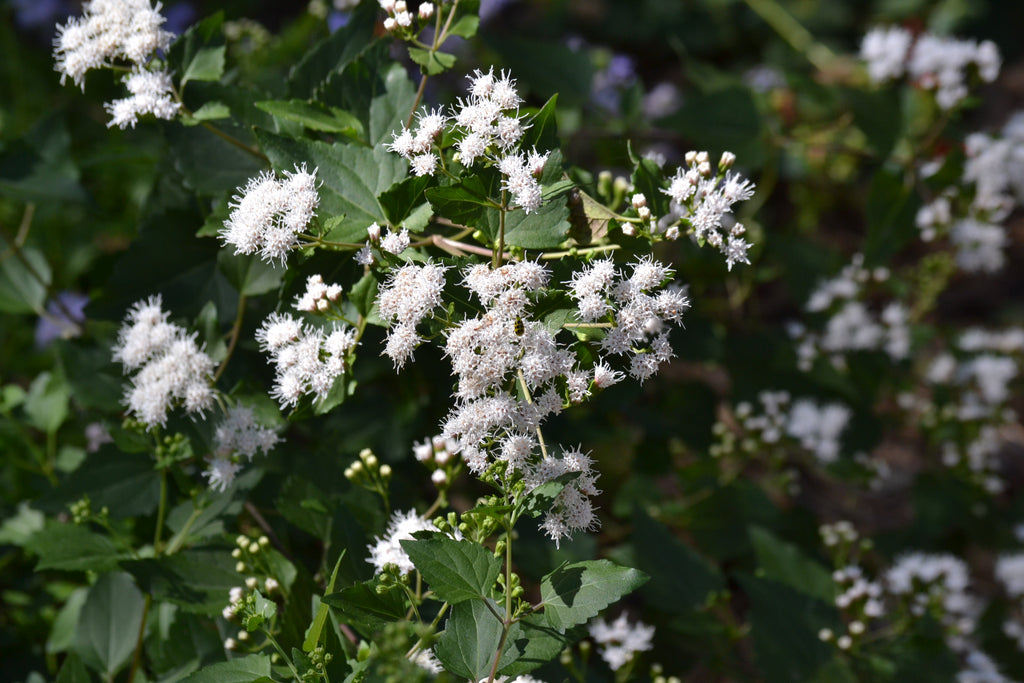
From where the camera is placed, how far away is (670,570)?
2107 mm

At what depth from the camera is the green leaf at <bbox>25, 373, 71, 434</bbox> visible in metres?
2.06

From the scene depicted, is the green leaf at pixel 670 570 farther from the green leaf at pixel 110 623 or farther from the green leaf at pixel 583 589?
the green leaf at pixel 110 623

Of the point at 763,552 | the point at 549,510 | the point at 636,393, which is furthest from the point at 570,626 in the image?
the point at 763,552

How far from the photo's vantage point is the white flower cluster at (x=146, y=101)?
4.72 ft

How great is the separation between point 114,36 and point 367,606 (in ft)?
3.70

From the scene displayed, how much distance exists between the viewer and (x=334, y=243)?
4.18 ft

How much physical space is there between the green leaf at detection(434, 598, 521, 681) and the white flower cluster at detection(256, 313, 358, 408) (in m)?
0.43

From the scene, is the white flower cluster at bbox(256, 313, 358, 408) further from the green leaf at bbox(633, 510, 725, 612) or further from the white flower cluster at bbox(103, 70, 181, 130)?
the green leaf at bbox(633, 510, 725, 612)

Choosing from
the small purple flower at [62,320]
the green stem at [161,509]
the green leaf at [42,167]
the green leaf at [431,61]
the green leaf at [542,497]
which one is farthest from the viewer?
the small purple flower at [62,320]

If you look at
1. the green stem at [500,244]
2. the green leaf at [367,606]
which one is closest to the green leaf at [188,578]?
the green leaf at [367,606]

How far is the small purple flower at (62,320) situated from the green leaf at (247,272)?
602mm

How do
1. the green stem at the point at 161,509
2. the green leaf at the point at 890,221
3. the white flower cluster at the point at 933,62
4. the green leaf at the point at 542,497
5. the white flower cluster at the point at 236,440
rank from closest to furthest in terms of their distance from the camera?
1. the green leaf at the point at 542,497
2. the white flower cluster at the point at 236,440
3. the green stem at the point at 161,509
4. the green leaf at the point at 890,221
5. the white flower cluster at the point at 933,62

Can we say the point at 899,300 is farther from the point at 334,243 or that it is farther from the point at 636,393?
the point at 334,243

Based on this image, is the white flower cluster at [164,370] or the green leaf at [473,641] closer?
the green leaf at [473,641]
